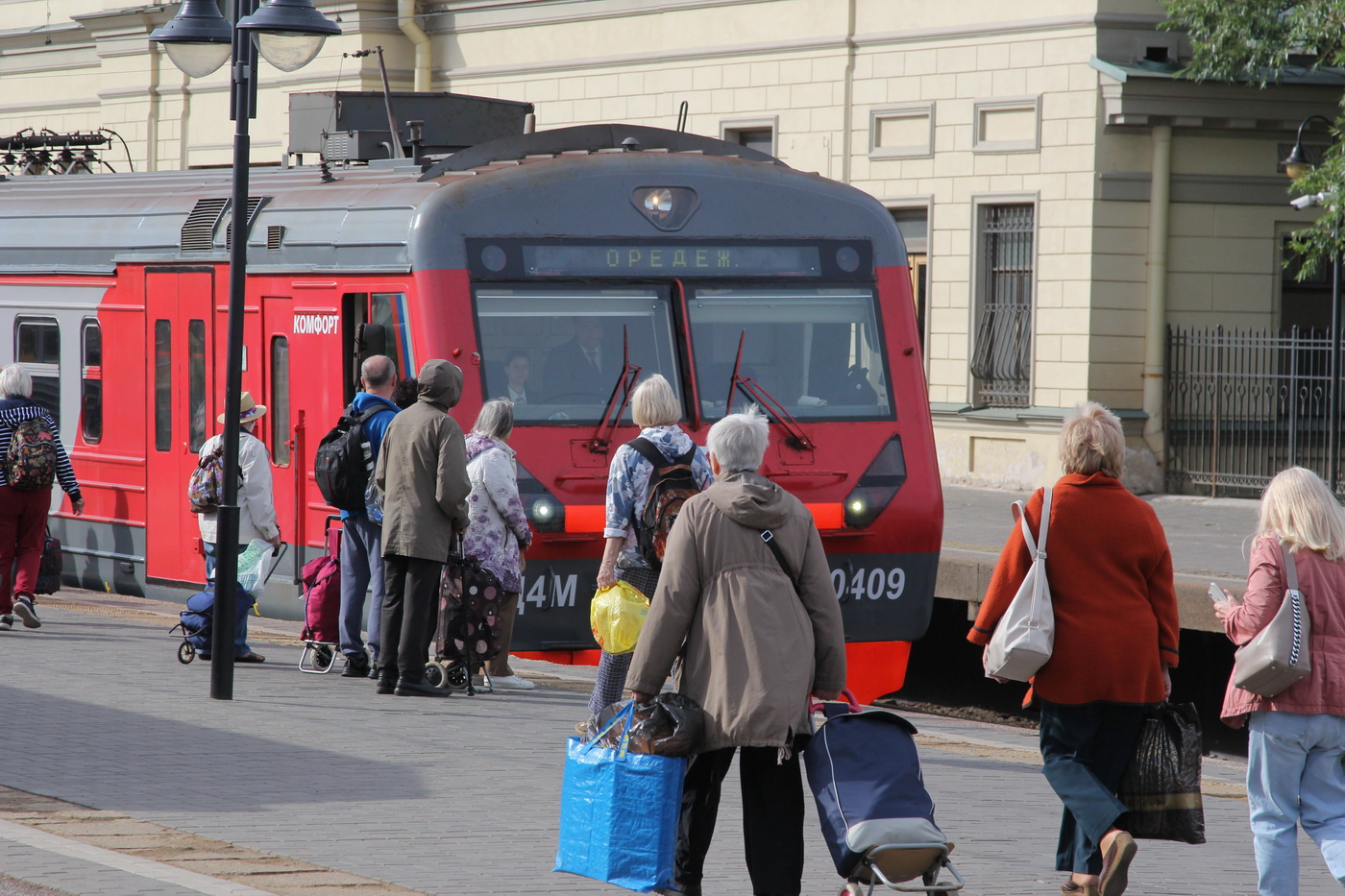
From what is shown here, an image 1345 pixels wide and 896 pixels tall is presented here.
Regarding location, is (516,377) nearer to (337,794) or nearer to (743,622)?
(337,794)

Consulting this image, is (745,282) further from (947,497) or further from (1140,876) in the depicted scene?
(947,497)

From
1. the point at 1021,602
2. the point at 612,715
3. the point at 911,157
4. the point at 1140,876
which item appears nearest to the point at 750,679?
the point at 612,715

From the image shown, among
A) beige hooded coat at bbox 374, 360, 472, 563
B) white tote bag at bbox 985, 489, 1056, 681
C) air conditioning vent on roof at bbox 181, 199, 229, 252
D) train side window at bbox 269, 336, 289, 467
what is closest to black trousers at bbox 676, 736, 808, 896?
white tote bag at bbox 985, 489, 1056, 681

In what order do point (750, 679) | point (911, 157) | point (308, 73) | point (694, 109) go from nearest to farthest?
1. point (750, 679)
2. point (911, 157)
3. point (694, 109)
4. point (308, 73)

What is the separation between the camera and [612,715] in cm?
568

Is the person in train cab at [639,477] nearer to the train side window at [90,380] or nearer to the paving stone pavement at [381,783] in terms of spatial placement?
the paving stone pavement at [381,783]

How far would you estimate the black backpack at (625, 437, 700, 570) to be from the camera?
25.8 ft

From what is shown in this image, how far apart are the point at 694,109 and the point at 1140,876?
18.7 metres

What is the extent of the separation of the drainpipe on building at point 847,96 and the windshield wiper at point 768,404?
12552 mm

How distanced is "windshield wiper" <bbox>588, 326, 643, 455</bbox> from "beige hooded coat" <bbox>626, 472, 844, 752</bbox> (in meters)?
4.06

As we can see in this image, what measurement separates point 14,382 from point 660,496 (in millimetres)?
5620

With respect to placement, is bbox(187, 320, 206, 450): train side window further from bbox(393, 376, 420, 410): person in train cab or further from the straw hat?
bbox(393, 376, 420, 410): person in train cab

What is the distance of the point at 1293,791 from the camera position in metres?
6.00

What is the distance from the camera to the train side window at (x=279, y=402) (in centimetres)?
1120
